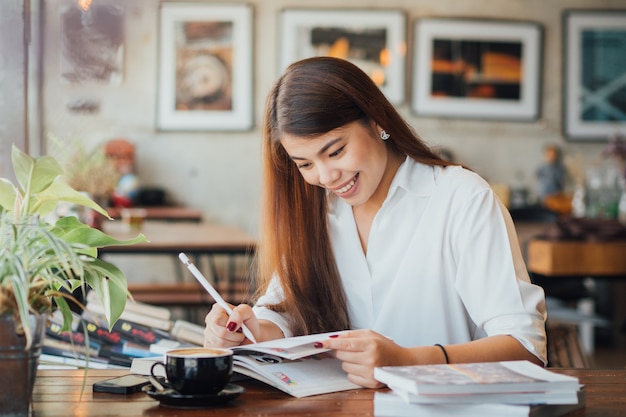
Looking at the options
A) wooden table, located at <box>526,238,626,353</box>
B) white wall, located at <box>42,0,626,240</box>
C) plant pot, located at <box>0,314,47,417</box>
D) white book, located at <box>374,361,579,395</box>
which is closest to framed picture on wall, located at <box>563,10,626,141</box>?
white wall, located at <box>42,0,626,240</box>

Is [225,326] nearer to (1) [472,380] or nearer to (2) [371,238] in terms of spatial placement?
(2) [371,238]

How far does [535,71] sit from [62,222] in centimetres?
779

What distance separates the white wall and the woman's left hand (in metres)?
6.73

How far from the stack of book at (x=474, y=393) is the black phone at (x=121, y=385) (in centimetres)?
41

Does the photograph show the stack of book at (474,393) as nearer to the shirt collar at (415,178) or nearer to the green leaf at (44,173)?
the green leaf at (44,173)

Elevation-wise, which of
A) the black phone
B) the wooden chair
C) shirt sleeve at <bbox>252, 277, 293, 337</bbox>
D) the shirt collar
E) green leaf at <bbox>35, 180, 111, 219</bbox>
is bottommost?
the wooden chair

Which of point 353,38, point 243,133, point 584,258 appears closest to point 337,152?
point 584,258

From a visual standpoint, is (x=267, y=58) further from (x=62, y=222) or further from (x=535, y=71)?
(x=62, y=222)

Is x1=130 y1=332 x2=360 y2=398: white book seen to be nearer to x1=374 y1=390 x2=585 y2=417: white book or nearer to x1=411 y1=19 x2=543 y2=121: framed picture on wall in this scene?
x1=374 y1=390 x2=585 y2=417: white book

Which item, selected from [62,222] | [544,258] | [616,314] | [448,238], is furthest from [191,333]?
[616,314]

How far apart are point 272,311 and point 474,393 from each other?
83 centimetres

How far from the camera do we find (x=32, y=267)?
1206 mm

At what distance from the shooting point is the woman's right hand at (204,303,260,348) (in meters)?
1.69

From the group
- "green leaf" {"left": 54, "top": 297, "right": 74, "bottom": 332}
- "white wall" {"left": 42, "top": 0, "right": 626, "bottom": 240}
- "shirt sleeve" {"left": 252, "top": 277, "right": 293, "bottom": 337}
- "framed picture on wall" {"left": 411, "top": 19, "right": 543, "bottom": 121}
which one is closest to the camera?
"green leaf" {"left": 54, "top": 297, "right": 74, "bottom": 332}
